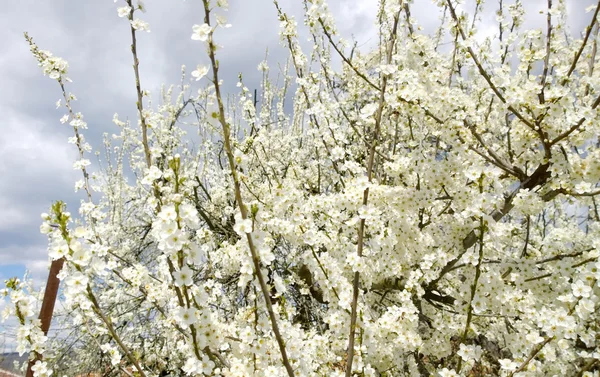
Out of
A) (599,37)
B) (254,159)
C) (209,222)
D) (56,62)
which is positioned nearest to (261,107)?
(254,159)

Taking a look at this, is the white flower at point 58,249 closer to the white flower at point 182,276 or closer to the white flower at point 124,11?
the white flower at point 182,276

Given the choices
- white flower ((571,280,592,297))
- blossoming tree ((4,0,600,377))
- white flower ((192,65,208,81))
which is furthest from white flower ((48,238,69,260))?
white flower ((571,280,592,297))

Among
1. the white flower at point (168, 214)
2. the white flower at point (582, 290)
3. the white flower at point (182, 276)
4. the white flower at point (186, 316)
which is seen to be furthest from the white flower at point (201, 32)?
the white flower at point (582, 290)

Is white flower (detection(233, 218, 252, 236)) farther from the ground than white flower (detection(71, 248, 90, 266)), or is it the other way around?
white flower (detection(233, 218, 252, 236))

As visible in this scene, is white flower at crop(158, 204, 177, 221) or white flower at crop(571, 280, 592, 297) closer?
Answer: white flower at crop(158, 204, 177, 221)

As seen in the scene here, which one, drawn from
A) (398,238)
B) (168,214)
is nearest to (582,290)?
(398,238)

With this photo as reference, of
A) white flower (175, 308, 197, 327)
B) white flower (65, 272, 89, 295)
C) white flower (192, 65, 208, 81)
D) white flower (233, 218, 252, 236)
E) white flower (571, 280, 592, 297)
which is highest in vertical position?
white flower (192, 65, 208, 81)

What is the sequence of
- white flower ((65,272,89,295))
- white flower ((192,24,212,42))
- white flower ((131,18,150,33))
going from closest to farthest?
white flower ((192,24,212,42)) → white flower ((65,272,89,295)) → white flower ((131,18,150,33))

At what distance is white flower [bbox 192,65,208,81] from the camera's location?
1.53m

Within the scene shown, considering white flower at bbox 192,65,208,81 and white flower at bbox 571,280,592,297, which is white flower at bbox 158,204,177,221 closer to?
white flower at bbox 192,65,208,81

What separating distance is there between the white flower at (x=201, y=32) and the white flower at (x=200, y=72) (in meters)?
0.10

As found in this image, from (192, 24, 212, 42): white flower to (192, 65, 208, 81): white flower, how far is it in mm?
104

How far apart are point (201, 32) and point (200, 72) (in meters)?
0.14

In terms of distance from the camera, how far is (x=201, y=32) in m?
1.47
